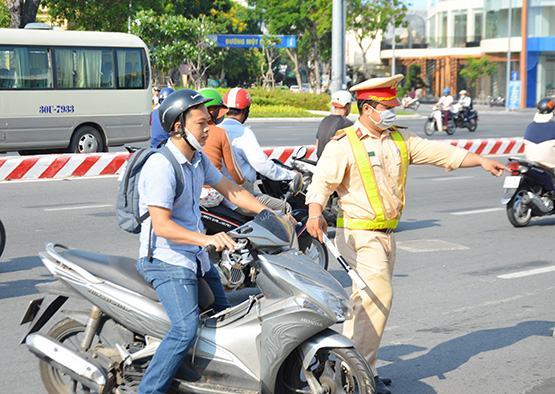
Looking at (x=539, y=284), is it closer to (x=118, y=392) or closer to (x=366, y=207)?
(x=366, y=207)

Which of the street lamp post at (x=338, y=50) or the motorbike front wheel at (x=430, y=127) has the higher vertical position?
the street lamp post at (x=338, y=50)

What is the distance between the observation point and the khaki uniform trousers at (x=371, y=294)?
17.6 feet

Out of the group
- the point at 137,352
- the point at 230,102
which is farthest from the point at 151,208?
the point at 230,102

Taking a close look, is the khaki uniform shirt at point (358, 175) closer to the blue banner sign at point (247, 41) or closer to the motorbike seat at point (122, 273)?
the motorbike seat at point (122, 273)

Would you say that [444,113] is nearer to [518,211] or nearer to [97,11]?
[97,11]

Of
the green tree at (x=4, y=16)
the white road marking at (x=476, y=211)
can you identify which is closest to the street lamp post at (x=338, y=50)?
the white road marking at (x=476, y=211)

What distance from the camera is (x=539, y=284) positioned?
873 centimetres

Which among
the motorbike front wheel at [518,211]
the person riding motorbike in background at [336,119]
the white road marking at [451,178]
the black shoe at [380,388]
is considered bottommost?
the white road marking at [451,178]

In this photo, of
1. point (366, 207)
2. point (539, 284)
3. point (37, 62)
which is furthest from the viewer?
point (37, 62)

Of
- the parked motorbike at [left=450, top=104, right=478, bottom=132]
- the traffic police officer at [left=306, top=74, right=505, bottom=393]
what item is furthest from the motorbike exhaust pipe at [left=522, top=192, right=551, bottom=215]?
the parked motorbike at [left=450, top=104, right=478, bottom=132]

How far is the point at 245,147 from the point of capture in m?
8.23

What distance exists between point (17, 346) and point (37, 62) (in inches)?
628

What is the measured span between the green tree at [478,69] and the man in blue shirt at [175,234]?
2685 inches

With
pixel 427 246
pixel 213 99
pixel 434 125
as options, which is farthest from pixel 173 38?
pixel 213 99
